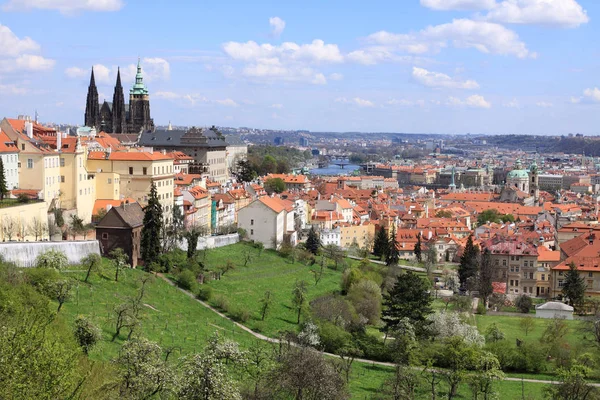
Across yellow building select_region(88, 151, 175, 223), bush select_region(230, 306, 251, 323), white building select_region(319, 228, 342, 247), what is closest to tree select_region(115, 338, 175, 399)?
bush select_region(230, 306, 251, 323)

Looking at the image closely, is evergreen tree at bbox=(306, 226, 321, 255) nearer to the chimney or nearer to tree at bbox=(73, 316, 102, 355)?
the chimney

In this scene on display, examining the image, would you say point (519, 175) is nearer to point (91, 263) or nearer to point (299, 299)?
point (299, 299)

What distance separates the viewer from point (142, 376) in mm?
Result: 26422

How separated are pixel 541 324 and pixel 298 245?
22.0 meters

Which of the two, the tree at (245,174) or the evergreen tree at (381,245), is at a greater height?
the tree at (245,174)

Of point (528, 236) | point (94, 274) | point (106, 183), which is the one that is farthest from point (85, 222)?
point (528, 236)

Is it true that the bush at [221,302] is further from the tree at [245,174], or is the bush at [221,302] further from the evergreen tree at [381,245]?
the tree at [245,174]

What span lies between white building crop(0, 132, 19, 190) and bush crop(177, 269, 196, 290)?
10.5 metres

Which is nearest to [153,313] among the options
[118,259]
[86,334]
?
[118,259]

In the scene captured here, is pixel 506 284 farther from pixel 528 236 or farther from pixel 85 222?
pixel 85 222

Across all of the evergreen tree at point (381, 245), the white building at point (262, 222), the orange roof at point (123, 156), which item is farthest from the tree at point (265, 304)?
the evergreen tree at point (381, 245)

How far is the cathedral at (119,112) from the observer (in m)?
124

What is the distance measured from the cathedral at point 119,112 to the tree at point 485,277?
208 ft

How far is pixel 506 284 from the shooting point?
71438 mm
